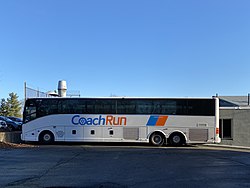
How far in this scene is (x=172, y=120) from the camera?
2331cm

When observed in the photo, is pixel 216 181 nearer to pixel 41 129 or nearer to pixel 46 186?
pixel 46 186

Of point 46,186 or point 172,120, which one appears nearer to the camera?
point 46,186

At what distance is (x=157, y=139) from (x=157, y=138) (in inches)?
2.7

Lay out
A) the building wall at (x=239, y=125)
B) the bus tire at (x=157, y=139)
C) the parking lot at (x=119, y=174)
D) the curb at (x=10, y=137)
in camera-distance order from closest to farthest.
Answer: the parking lot at (x=119, y=174) → the bus tire at (x=157, y=139) → the curb at (x=10, y=137) → the building wall at (x=239, y=125)

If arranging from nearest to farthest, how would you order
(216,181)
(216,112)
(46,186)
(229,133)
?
(46,186)
(216,181)
(216,112)
(229,133)

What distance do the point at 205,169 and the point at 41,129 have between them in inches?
585

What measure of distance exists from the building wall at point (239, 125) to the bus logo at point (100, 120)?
426 inches

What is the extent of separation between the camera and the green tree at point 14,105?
85.3m

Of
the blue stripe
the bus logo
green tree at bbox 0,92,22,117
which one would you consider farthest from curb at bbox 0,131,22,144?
green tree at bbox 0,92,22,117

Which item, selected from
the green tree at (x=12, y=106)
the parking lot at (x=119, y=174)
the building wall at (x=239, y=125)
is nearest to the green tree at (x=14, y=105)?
the green tree at (x=12, y=106)

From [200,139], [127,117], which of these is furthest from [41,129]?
[200,139]

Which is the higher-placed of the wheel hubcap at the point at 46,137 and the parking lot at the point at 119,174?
the parking lot at the point at 119,174

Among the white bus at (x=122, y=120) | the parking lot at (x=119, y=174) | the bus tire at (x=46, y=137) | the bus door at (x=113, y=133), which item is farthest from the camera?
the bus tire at (x=46, y=137)

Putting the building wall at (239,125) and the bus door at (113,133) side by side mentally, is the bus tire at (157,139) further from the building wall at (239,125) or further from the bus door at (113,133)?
the building wall at (239,125)
